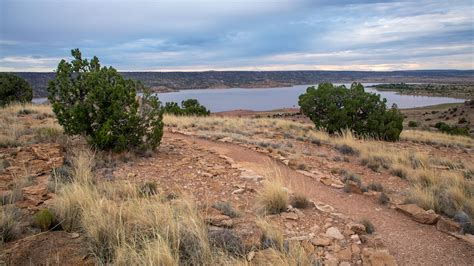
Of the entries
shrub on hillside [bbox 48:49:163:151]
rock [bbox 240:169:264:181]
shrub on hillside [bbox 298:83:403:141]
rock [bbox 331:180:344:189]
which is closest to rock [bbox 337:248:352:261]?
rock [bbox 240:169:264:181]

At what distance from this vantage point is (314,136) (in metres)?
12.7

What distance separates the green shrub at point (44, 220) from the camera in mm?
3625

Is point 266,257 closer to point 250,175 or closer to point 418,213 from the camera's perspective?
point 418,213

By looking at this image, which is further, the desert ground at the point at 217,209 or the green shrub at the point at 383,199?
the green shrub at the point at 383,199

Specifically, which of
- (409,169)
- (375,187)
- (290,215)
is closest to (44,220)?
(290,215)

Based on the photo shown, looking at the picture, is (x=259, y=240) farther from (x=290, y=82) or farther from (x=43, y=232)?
(x=290, y=82)

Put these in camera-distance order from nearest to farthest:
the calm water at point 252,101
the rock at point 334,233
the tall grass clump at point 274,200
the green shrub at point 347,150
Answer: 1. the rock at point 334,233
2. the tall grass clump at point 274,200
3. the green shrub at point 347,150
4. the calm water at point 252,101

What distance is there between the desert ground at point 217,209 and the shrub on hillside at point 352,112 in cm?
620

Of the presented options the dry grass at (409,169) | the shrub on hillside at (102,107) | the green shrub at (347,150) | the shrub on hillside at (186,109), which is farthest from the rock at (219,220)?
the shrub on hillside at (186,109)

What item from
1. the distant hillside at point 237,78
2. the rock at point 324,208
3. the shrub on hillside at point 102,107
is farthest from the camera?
the distant hillside at point 237,78

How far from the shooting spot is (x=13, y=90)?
18.7 metres

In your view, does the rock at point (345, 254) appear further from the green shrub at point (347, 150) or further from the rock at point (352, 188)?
the green shrub at point (347, 150)

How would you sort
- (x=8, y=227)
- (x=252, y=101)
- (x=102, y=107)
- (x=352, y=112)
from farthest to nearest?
(x=252, y=101) → (x=352, y=112) → (x=102, y=107) → (x=8, y=227)

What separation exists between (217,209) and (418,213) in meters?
2.98
